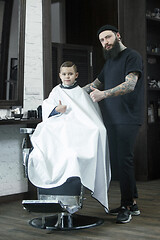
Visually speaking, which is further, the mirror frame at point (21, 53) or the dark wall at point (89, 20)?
the dark wall at point (89, 20)

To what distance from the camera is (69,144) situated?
2.83m

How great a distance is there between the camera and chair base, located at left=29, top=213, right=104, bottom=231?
2893 millimetres

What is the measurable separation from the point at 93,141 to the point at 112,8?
3.08 meters

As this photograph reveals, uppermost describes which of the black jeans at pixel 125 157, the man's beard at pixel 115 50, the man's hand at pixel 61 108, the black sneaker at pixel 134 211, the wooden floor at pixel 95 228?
the man's beard at pixel 115 50

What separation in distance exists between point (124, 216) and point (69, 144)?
2.28 ft

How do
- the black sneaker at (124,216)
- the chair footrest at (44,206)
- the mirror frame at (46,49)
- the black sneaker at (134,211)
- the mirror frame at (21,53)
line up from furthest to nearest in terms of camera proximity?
the mirror frame at (46,49) → the mirror frame at (21,53) → the black sneaker at (134,211) → the black sneaker at (124,216) → the chair footrest at (44,206)

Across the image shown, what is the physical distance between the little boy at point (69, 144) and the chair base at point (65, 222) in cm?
22

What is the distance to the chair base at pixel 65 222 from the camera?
2.89 metres

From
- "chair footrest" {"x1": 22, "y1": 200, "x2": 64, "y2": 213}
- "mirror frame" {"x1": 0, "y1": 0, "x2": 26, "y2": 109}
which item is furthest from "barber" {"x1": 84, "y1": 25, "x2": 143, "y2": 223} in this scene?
"mirror frame" {"x1": 0, "y1": 0, "x2": 26, "y2": 109}

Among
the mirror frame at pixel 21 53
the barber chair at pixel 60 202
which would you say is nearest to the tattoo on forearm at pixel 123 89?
the barber chair at pixel 60 202

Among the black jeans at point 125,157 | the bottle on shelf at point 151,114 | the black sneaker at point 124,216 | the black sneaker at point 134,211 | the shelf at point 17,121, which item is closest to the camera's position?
the black sneaker at point 124,216

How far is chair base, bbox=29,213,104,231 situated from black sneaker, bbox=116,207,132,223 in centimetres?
13

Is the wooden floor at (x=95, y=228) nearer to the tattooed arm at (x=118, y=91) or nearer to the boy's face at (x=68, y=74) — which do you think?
the tattooed arm at (x=118, y=91)

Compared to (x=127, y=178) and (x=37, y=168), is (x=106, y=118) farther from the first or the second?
(x=37, y=168)
